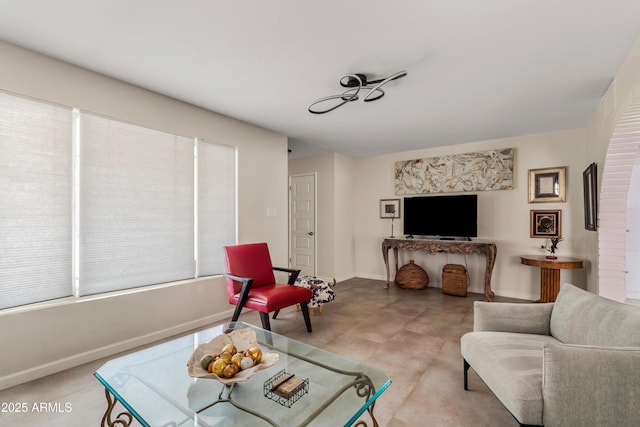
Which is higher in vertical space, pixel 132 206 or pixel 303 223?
pixel 132 206

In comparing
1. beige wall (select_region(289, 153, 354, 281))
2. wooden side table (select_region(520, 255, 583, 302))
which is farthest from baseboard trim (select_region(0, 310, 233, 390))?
wooden side table (select_region(520, 255, 583, 302))

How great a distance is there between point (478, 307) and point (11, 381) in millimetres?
3342

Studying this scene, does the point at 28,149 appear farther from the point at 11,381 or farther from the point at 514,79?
the point at 514,79

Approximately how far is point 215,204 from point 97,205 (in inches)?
46.6

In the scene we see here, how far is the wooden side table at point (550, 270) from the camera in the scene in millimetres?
3555

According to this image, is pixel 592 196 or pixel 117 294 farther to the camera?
pixel 592 196

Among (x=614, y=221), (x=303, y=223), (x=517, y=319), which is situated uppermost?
(x=614, y=221)

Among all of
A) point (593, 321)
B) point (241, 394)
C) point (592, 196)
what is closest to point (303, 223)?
point (592, 196)

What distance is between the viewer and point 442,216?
16.0 feet

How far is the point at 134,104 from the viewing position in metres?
2.81

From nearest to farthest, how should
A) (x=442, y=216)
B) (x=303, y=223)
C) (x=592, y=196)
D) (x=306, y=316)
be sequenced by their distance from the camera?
(x=306, y=316), (x=592, y=196), (x=442, y=216), (x=303, y=223)

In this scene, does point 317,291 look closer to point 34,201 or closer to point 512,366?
point 512,366

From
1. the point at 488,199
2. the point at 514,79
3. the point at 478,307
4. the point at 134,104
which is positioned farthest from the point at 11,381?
the point at 488,199

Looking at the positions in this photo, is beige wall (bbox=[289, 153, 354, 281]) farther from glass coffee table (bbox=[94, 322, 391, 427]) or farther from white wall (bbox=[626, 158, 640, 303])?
white wall (bbox=[626, 158, 640, 303])
